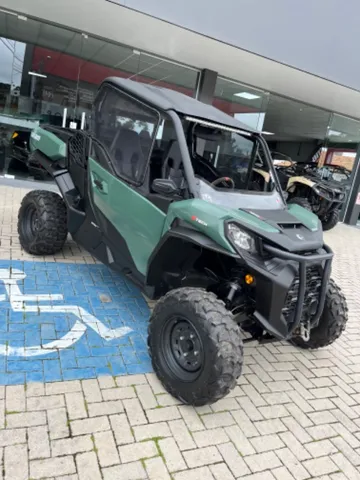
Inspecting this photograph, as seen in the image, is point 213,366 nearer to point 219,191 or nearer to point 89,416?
point 89,416

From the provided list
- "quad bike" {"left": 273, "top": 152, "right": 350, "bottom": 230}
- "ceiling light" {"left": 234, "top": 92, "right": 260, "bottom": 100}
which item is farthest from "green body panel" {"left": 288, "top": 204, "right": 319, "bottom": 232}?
"ceiling light" {"left": 234, "top": 92, "right": 260, "bottom": 100}

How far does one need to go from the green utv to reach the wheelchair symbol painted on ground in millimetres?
491

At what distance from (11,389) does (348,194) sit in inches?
497

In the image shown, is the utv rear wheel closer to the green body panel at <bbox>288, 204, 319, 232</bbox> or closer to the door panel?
the green body panel at <bbox>288, 204, 319, 232</bbox>

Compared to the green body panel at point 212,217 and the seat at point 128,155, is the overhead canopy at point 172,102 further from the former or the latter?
the green body panel at point 212,217

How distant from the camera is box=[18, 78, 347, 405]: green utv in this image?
2.61 m

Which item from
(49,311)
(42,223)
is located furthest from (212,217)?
(42,223)

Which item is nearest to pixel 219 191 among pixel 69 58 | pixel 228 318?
pixel 228 318

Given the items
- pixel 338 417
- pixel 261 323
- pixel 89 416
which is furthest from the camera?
pixel 338 417

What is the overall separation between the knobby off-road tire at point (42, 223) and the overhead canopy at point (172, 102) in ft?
4.73

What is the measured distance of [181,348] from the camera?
276 centimetres

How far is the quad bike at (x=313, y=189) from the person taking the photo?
32.1ft

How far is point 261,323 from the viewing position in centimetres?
267

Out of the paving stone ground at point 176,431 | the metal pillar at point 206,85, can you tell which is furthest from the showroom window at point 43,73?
the paving stone ground at point 176,431
